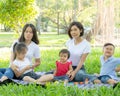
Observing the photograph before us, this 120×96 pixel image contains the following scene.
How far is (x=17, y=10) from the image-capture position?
10.4 metres

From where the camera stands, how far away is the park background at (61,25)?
4.31 metres

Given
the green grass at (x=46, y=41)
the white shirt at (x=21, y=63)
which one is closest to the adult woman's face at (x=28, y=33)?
the white shirt at (x=21, y=63)

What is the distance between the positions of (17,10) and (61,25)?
64.9 feet

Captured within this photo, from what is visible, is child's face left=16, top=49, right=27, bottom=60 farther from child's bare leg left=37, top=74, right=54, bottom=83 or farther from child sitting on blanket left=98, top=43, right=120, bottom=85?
child sitting on blanket left=98, top=43, right=120, bottom=85

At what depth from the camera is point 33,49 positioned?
5754 mm

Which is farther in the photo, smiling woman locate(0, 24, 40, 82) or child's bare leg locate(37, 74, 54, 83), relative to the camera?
smiling woman locate(0, 24, 40, 82)

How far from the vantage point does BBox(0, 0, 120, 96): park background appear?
431cm

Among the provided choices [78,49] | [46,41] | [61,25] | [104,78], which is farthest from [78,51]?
[61,25]

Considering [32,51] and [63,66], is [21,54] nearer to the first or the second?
[32,51]

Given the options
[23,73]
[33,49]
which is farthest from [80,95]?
[33,49]

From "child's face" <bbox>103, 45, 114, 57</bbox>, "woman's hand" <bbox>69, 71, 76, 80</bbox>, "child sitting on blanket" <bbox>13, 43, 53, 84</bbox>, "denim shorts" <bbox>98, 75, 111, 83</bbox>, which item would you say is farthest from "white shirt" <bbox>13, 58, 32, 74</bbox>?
"child's face" <bbox>103, 45, 114, 57</bbox>

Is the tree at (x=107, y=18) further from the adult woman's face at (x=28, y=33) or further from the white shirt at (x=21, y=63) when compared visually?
the white shirt at (x=21, y=63)

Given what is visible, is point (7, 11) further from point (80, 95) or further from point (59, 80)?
point (80, 95)

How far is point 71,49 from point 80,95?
Answer: 169 cm
